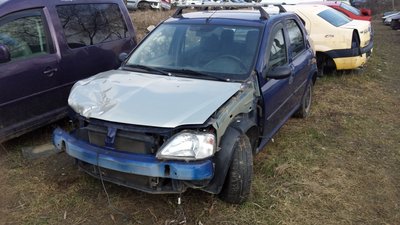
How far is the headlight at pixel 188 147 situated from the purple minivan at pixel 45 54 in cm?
219

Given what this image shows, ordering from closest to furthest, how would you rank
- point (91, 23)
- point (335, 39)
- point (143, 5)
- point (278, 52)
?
1. point (278, 52)
2. point (91, 23)
3. point (335, 39)
4. point (143, 5)

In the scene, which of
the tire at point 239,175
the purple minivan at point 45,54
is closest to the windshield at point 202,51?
the purple minivan at point 45,54

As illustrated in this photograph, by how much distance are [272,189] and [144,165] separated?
1476 millimetres

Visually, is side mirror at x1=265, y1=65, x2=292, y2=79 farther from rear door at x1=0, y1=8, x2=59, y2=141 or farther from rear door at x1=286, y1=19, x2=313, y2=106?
rear door at x1=0, y1=8, x2=59, y2=141

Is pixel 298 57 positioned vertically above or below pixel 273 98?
above

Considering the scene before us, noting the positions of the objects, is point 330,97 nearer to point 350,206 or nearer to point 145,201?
point 350,206

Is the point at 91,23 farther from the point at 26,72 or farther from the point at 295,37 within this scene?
the point at 295,37

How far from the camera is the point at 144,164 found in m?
3.05

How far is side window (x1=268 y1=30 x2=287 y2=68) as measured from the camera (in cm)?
439

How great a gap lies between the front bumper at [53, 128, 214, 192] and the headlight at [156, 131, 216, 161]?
0.05 metres

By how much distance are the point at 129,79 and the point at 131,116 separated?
855 millimetres

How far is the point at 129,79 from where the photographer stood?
395 cm

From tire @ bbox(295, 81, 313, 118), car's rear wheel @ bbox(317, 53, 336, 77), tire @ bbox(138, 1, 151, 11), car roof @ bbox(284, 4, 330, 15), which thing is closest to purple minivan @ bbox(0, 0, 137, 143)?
tire @ bbox(295, 81, 313, 118)

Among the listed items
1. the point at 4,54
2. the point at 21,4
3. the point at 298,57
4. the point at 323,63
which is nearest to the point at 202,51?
the point at 298,57
